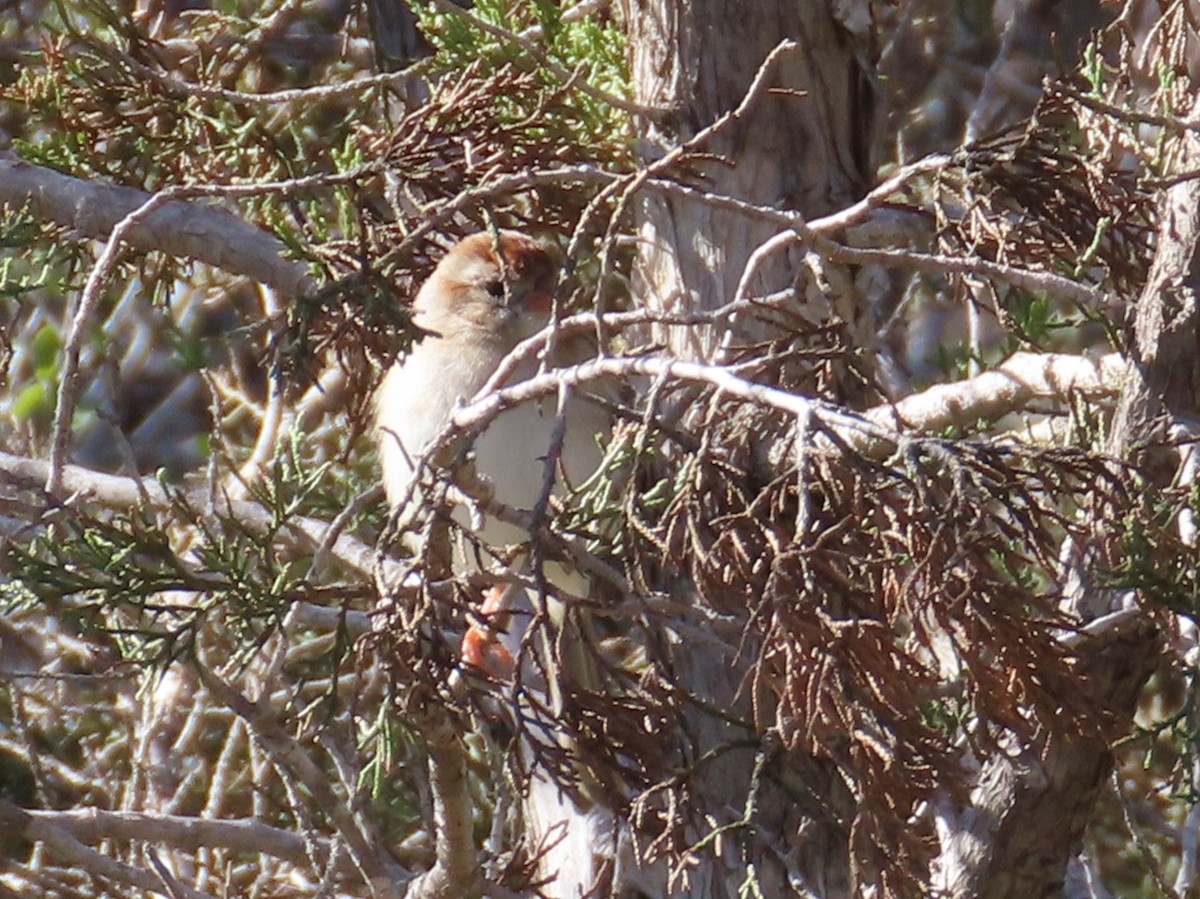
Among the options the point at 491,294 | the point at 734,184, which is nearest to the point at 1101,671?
the point at 734,184

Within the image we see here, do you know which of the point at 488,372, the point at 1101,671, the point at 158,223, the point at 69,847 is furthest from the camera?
the point at 488,372

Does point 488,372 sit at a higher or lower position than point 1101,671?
higher

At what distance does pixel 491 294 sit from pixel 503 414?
62cm

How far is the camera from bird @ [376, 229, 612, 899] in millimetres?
3746

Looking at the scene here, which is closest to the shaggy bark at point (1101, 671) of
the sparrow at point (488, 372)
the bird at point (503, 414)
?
the bird at point (503, 414)

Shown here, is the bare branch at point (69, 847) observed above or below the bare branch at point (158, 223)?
below

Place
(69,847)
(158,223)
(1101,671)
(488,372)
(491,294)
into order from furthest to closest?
(491,294), (488,372), (158,223), (69,847), (1101,671)

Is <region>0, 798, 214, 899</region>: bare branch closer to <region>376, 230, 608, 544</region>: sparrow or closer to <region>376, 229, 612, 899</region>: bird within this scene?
<region>376, 229, 612, 899</region>: bird

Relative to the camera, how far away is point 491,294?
14.0ft

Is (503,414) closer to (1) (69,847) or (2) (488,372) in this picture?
(2) (488,372)

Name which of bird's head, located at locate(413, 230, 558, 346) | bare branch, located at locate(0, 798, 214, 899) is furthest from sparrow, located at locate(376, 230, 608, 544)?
bare branch, located at locate(0, 798, 214, 899)

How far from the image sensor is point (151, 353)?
646 centimetres

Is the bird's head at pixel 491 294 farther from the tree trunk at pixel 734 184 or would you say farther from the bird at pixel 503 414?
the tree trunk at pixel 734 184

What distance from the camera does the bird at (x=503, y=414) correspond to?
3746 mm
